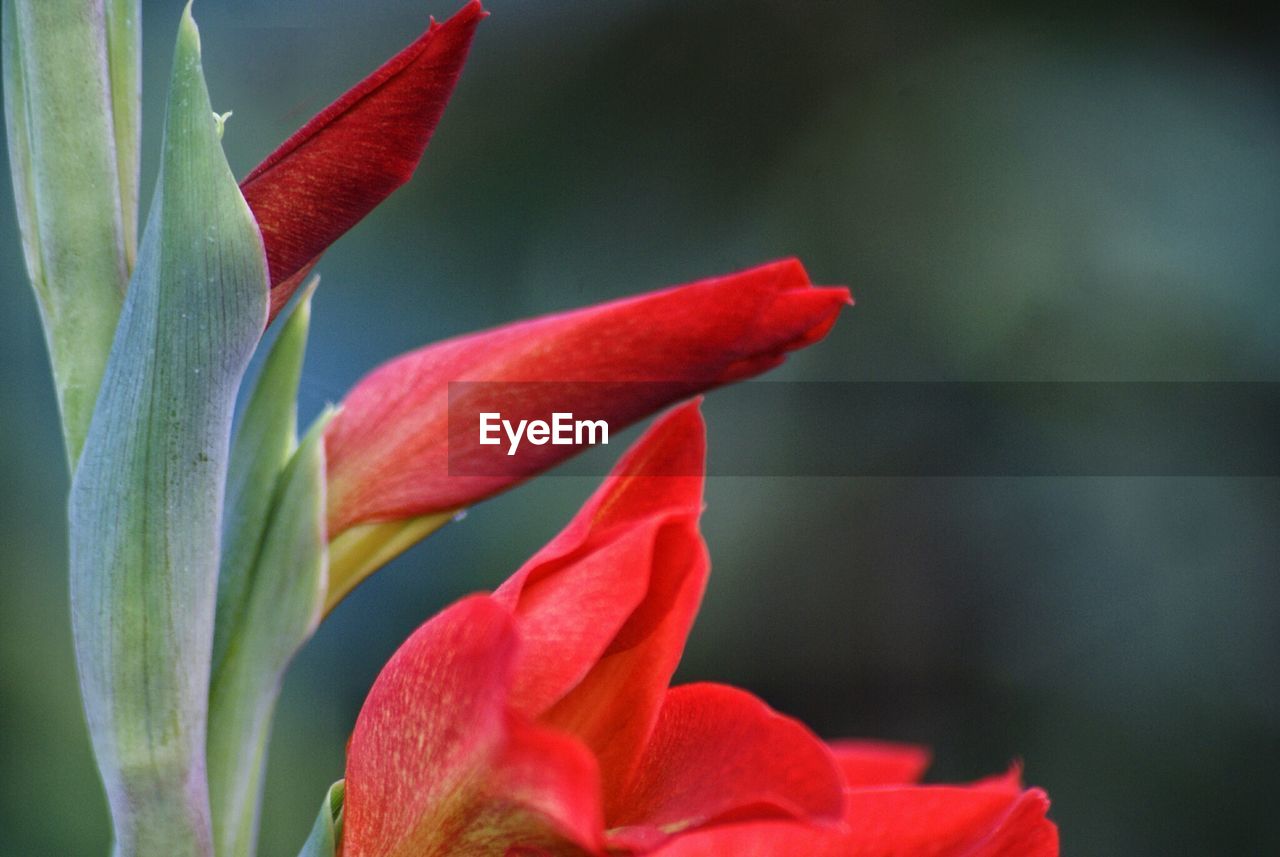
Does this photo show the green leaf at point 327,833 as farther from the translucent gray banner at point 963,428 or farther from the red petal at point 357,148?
the translucent gray banner at point 963,428

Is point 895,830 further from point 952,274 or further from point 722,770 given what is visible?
point 952,274

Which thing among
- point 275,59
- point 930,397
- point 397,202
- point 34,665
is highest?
point 275,59

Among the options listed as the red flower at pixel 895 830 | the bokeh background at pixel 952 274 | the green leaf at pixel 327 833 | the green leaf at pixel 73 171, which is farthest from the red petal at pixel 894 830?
the bokeh background at pixel 952 274

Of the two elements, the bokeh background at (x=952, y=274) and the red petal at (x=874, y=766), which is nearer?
the red petal at (x=874, y=766)

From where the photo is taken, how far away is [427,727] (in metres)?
0.35

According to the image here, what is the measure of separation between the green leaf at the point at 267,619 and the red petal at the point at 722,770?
0.13 m

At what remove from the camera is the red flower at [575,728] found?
32cm

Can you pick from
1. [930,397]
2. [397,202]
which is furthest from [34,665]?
[930,397]

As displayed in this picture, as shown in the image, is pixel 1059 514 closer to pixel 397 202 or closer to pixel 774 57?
pixel 774 57

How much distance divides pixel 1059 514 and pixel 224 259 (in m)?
1.99

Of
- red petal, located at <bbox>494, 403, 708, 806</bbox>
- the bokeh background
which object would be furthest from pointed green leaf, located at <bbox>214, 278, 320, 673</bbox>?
the bokeh background

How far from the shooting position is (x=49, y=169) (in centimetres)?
42

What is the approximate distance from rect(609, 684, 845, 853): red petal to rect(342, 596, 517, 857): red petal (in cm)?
5

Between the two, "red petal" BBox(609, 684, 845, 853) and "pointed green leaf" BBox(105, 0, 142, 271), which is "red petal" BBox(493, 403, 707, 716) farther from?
"pointed green leaf" BBox(105, 0, 142, 271)
